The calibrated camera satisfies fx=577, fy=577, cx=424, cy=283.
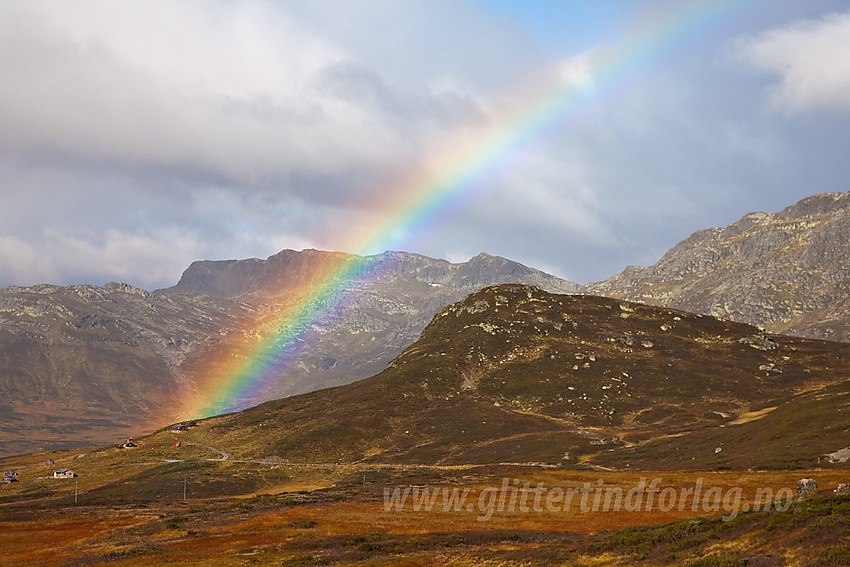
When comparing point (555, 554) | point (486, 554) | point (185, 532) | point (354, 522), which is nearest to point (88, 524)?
point (185, 532)

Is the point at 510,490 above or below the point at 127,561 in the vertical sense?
below

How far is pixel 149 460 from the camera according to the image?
182000 mm

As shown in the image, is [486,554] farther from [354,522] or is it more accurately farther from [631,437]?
[631,437]

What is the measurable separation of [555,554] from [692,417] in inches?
5869

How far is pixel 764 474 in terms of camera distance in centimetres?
9106

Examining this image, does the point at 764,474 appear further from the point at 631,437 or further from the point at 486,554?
the point at 631,437

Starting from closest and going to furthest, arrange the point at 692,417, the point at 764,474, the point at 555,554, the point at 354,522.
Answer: the point at 555,554 < the point at 354,522 < the point at 764,474 < the point at 692,417

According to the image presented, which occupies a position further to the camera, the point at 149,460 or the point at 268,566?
the point at 149,460

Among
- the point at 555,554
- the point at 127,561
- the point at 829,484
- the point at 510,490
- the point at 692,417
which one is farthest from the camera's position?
the point at 692,417

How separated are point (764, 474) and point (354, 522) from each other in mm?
64475

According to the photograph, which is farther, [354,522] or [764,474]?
[764,474]

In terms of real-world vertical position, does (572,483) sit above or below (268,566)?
below

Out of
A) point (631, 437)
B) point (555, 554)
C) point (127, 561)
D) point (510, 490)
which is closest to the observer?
point (555, 554)

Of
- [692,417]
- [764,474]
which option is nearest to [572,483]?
[764,474]
